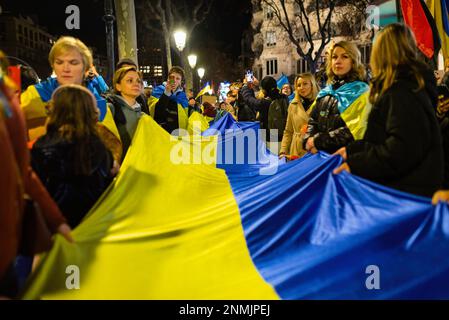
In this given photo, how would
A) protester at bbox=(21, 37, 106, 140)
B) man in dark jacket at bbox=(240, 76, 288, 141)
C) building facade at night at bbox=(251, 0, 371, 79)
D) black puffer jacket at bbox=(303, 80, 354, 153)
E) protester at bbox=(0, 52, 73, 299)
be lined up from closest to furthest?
protester at bbox=(0, 52, 73, 299) → protester at bbox=(21, 37, 106, 140) → black puffer jacket at bbox=(303, 80, 354, 153) → man in dark jacket at bbox=(240, 76, 288, 141) → building facade at night at bbox=(251, 0, 371, 79)

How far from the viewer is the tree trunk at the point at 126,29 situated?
12227mm

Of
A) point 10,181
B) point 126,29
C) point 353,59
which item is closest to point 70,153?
point 10,181

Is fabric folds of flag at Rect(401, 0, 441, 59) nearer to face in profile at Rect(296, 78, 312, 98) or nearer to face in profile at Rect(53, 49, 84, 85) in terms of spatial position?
face in profile at Rect(296, 78, 312, 98)

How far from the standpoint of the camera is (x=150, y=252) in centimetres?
345

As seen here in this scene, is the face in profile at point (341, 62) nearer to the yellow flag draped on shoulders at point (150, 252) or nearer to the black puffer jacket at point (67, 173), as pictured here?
the yellow flag draped on shoulders at point (150, 252)

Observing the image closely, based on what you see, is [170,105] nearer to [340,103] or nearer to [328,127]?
[328,127]

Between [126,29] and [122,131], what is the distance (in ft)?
23.6

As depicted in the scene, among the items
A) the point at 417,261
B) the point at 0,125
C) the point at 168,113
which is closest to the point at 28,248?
the point at 0,125

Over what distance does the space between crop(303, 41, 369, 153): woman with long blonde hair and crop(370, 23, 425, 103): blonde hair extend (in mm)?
1443

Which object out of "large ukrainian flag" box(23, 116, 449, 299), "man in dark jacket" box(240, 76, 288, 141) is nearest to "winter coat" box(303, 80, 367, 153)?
"large ukrainian flag" box(23, 116, 449, 299)

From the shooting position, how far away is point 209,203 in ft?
15.2

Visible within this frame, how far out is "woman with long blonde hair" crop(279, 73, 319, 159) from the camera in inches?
A: 290

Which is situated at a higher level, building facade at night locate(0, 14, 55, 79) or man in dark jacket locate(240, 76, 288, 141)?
building facade at night locate(0, 14, 55, 79)

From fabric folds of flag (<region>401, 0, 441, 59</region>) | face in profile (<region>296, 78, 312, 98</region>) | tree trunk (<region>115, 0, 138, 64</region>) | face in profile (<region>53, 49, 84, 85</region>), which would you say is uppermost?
tree trunk (<region>115, 0, 138, 64</region>)
